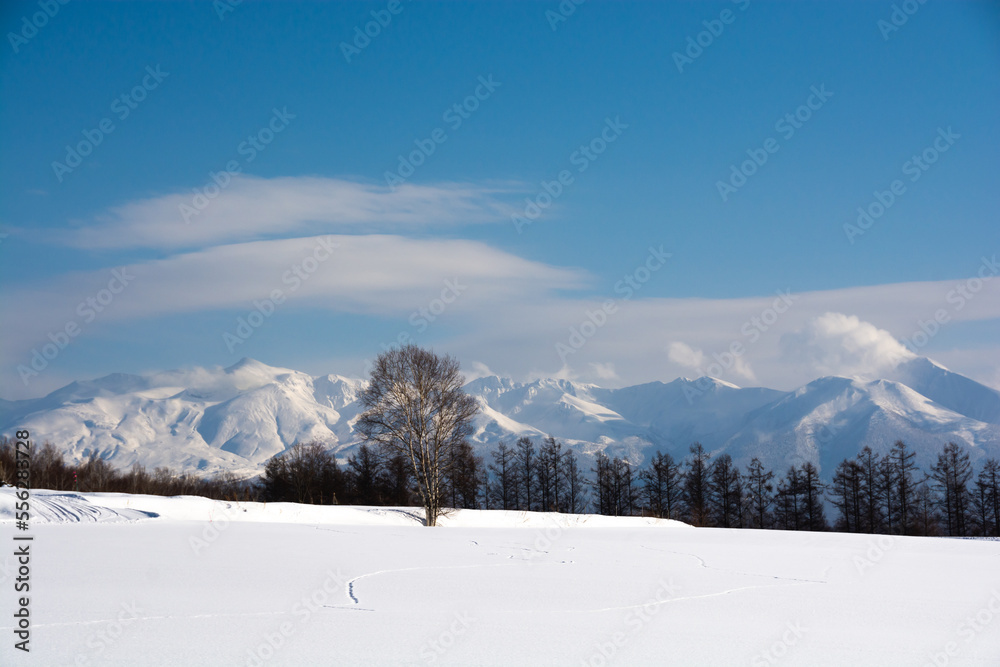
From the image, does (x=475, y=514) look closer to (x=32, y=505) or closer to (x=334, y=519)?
(x=334, y=519)

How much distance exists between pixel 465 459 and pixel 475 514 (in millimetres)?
3103

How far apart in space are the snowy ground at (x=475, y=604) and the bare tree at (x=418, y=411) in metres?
14.6

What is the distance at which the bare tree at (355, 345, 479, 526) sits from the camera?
3097cm

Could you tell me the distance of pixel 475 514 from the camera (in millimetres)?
35094

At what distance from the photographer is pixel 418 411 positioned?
31.5 metres

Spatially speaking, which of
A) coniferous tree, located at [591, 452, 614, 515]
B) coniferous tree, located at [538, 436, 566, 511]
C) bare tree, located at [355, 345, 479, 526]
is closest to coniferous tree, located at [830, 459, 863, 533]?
coniferous tree, located at [591, 452, 614, 515]

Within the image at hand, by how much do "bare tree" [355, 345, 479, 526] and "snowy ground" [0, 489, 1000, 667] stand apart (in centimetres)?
1460

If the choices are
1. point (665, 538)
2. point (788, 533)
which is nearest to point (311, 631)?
point (665, 538)

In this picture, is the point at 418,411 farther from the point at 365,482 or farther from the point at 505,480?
the point at 505,480

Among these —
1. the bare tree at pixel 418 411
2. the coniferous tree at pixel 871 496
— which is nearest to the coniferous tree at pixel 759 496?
the coniferous tree at pixel 871 496

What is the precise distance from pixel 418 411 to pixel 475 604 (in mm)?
23022

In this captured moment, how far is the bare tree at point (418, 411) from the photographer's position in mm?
30969

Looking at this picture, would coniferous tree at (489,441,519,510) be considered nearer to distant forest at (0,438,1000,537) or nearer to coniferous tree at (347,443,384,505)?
distant forest at (0,438,1000,537)

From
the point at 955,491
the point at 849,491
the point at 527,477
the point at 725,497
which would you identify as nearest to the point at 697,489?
the point at 725,497
